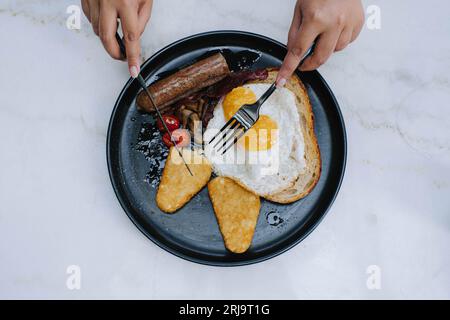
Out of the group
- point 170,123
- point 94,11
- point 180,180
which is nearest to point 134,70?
point 94,11

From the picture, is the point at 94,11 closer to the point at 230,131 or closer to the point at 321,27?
the point at 230,131

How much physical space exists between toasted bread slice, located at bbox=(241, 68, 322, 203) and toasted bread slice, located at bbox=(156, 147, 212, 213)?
0.41m

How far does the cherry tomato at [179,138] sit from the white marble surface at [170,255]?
452 mm

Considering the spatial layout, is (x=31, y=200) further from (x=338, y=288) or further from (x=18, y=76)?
(x=338, y=288)

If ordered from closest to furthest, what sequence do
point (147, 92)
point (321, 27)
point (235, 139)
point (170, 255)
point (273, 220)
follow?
point (321, 27), point (147, 92), point (235, 139), point (273, 220), point (170, 255)

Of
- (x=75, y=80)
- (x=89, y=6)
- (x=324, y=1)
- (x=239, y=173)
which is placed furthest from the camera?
(x=75, y=80)

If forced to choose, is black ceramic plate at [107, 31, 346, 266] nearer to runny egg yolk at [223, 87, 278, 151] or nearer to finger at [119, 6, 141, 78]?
runny egg yolk at [223, 87, 278, 151]

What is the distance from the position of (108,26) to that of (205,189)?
1048mm

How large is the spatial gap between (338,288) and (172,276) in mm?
1027

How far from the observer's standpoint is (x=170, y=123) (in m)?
2.53

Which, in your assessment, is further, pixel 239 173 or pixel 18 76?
pixel 18 76
